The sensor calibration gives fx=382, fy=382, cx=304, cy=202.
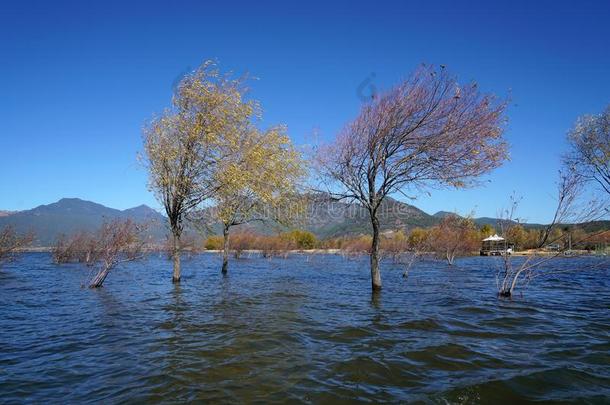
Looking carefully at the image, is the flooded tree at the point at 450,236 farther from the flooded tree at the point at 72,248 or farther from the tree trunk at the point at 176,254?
the flooded tree at the point at 72,248

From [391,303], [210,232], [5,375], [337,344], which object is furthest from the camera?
[210,232]

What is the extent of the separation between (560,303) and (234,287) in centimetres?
1668

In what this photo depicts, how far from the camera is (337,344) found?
9.84 meters

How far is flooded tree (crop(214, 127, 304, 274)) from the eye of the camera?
22.9m

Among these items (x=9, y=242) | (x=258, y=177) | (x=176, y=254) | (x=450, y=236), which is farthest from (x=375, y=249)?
(x=450, y=236)

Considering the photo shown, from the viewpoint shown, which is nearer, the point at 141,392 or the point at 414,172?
the point at 141,392

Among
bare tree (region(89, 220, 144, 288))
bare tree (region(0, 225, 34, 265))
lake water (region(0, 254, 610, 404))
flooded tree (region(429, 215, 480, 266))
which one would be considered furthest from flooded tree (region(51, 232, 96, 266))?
flooded tree (region(429, 215, 480, 266))

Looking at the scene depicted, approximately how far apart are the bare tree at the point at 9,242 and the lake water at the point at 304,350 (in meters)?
17.4

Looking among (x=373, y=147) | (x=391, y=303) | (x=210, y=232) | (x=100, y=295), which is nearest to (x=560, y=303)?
(x=391, y=303)

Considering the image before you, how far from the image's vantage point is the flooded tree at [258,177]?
75.1 feet

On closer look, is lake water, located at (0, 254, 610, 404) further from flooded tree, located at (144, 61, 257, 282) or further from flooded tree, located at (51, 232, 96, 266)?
flooded tree, located at (51, 232, 96, 266)

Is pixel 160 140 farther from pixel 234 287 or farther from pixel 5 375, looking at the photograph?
pixel 5 375

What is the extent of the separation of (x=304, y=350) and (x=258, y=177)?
16352mm

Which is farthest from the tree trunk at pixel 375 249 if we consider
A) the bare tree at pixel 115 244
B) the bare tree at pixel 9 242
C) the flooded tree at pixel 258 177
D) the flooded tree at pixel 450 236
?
the flooded tree at pixel 450 236
